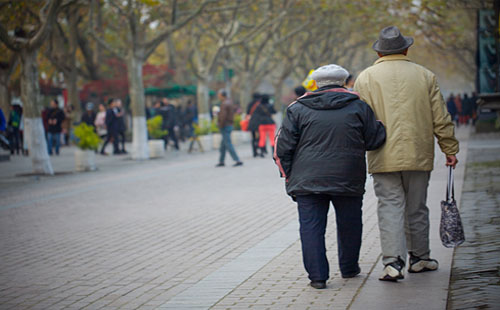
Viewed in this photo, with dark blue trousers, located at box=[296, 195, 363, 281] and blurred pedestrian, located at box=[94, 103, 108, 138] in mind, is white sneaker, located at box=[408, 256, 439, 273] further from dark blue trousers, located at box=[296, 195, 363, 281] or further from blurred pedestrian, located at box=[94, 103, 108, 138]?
blurred pedestrian, located at box=[94, 103, 108, 138]

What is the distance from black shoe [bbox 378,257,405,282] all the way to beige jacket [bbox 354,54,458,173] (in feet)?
2.25

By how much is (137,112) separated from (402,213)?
18545 mm

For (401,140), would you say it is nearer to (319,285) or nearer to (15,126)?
(319,285)

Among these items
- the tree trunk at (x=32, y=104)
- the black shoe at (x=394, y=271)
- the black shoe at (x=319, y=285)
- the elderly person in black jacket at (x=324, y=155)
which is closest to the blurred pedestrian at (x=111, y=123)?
the tree trunk at (x=32, y=104)

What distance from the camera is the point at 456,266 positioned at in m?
6.11

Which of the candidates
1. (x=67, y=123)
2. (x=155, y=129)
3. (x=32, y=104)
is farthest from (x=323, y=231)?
(x=67, y=123)

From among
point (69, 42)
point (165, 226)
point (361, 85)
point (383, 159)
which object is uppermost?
point (69, 42)

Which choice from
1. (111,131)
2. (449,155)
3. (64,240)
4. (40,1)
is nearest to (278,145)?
(449,155)

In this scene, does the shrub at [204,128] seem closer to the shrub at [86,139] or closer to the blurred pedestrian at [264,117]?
the blurred pedestrian at [264,117]

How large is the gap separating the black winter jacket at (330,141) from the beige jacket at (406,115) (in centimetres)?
11

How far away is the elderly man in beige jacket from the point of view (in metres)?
5.68

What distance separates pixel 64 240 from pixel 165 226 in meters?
1.29

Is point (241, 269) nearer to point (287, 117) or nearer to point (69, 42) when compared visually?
point (287, 117)

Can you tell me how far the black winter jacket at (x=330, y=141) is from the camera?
558 cm
